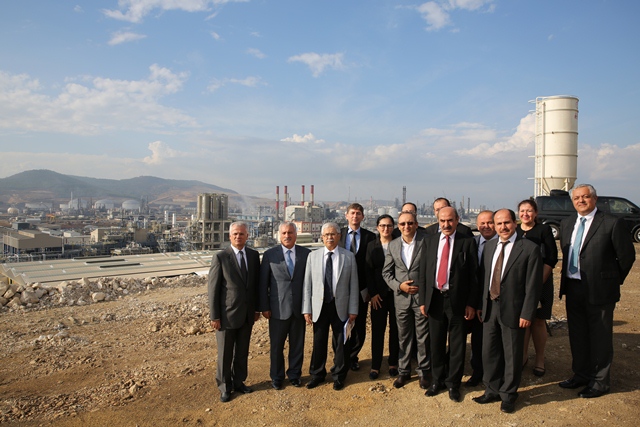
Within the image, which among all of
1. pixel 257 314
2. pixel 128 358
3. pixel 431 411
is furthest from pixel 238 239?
pixel 128 358

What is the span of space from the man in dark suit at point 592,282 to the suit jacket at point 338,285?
2104mm

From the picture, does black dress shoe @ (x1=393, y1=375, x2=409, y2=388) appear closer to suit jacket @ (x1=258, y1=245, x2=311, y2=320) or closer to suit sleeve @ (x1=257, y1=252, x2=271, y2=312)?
suit jacket @ (x1=258, y1=245, x2=311, y2=320)

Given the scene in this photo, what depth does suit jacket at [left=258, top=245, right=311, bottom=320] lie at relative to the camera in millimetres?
4168

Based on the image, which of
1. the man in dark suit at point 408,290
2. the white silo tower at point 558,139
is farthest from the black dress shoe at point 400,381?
the white silo tower at point 558,139

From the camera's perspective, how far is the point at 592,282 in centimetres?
362

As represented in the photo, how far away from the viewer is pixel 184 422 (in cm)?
360

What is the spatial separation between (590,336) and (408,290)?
5.76 ft

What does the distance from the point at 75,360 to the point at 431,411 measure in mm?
4665

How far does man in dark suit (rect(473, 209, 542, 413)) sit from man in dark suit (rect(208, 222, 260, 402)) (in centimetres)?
233

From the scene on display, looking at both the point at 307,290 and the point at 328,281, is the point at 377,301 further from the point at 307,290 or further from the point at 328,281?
the point at 307,290

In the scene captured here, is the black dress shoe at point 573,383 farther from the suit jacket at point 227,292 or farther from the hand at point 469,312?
the suit jacket at point 227,292

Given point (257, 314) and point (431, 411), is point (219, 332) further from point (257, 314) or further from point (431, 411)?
point (431, 411)

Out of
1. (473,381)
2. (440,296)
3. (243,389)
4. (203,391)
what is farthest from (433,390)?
(203,391)

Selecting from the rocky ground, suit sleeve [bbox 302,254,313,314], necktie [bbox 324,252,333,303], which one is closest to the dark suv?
the rocky ground
